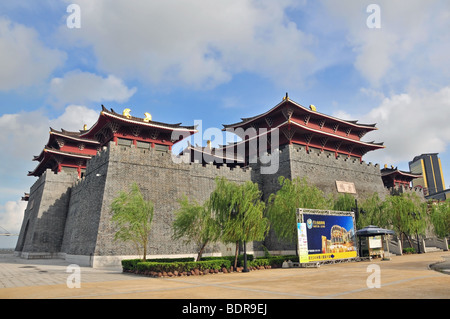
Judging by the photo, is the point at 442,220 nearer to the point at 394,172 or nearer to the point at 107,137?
the point at 394,172

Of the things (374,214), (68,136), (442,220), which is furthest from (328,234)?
(68,136)

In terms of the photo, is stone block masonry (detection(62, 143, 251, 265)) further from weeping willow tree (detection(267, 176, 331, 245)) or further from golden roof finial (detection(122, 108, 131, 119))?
golden roof finial (detection(122, 108, 131, 119))

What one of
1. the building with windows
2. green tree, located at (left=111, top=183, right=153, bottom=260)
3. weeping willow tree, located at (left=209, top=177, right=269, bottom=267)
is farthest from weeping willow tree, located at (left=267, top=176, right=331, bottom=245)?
green tree, located at (left=111, top=183, right=153, bottom=260)

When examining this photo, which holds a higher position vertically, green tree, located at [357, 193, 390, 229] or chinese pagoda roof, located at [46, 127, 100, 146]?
chinese pagoda roof, located at [46, 127, 100, 146]

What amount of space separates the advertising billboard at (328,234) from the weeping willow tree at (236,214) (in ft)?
7.95

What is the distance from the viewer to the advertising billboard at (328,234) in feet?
52.6

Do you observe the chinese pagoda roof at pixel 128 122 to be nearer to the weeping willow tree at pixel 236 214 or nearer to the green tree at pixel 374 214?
the weeping willow tree at pixel 236 214

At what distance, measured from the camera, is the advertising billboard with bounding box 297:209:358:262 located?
16031mm

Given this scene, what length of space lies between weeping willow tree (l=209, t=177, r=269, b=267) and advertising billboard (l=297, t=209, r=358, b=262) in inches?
95.4

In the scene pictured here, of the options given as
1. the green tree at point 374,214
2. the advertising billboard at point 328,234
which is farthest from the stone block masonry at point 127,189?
the green tree at point 374,214

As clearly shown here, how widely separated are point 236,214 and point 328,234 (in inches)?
228
